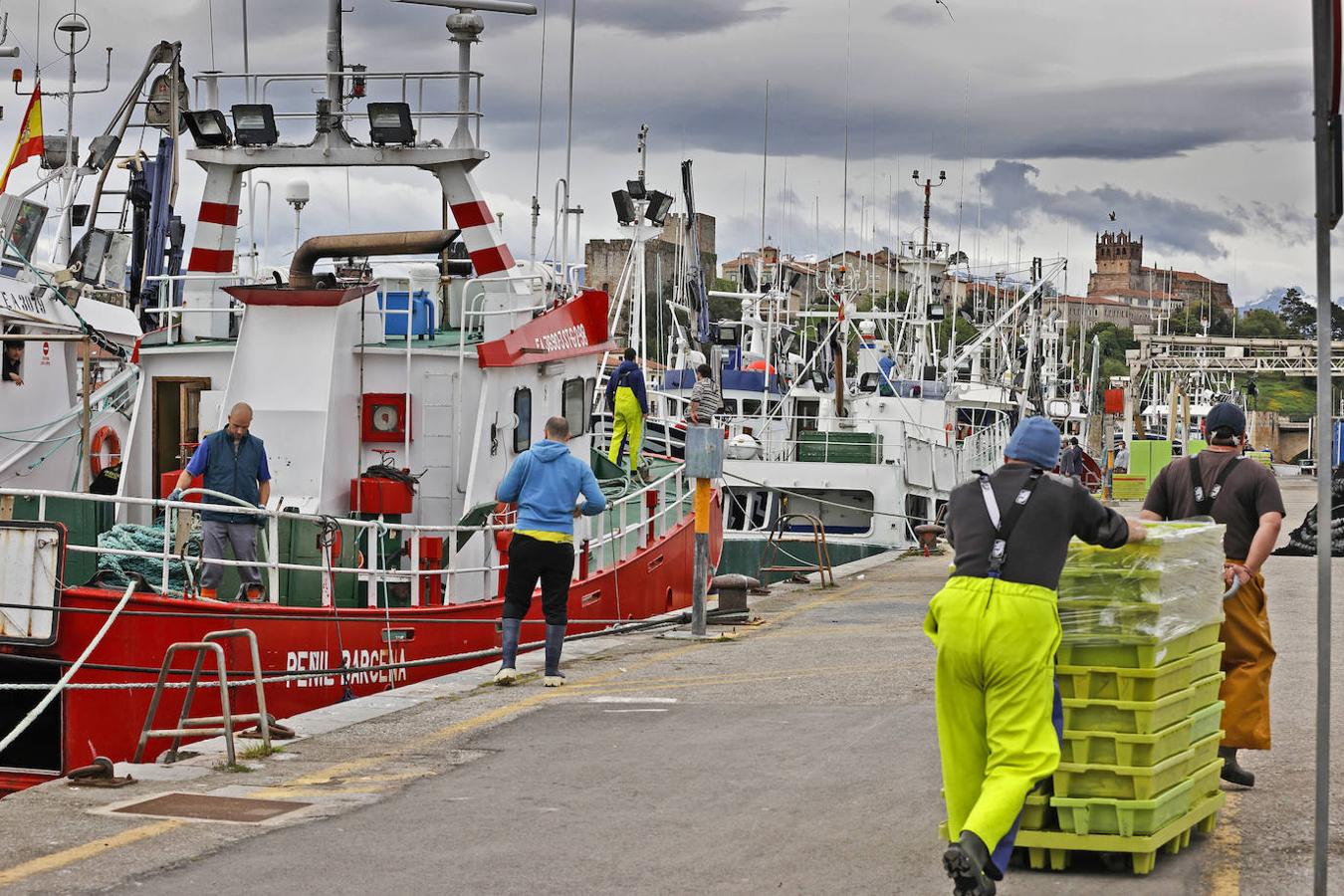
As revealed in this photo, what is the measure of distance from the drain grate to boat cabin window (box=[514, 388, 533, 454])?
25.6 ft

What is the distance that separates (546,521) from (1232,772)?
4.82 m

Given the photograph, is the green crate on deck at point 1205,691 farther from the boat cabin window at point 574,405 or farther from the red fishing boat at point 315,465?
the boat cabin window at point 574,405

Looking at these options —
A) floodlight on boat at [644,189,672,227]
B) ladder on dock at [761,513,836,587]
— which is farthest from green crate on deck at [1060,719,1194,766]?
floodlight on boat at [644,189,672,227]

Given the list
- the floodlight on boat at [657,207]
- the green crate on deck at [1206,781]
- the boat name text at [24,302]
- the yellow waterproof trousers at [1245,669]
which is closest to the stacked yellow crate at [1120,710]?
the green crate on deck at [1206,781]

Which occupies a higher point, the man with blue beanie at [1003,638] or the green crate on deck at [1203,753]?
the man with blue beanie at [1003,638]

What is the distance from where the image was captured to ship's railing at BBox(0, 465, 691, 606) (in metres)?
10.8

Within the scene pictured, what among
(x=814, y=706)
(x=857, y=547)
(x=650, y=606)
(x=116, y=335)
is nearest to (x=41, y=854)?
(x=814, y=706)

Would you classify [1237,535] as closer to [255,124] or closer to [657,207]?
[255,124]

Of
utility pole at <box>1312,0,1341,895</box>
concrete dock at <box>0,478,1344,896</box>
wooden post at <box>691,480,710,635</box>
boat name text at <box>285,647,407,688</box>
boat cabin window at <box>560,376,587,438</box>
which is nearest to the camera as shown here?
utility pole at <box>1312,0,1341,895</box>

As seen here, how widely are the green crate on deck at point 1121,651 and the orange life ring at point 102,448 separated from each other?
39.2 ft

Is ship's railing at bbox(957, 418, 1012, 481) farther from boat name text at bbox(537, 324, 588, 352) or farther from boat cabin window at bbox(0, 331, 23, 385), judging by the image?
boat cabin window at bbox(0, 331, 23, 385)

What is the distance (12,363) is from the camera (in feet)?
53.0

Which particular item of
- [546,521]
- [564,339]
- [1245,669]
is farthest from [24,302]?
[1245,669]

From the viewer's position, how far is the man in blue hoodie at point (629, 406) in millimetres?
19609
